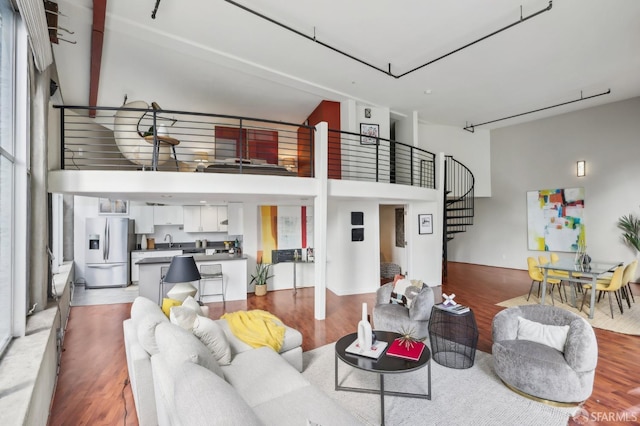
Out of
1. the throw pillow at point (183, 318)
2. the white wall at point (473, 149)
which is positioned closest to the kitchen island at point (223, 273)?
the throw pillow at point (183, 318)

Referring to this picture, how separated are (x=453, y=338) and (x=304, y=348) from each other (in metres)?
1.83

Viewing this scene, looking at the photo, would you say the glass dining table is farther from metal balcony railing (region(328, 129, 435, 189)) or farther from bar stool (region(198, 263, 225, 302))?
bar stool (region(198, 263, 225, 302))

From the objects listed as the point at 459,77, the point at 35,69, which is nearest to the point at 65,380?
the point at 35,69

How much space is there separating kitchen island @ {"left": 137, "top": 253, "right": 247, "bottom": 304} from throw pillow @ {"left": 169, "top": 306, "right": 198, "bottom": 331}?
345cm

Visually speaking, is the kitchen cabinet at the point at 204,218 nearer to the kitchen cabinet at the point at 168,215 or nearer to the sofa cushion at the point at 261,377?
the kitchen cabinet at the point at 168,215

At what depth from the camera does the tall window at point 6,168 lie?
234cm

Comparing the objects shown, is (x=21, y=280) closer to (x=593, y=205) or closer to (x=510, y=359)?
(x=510, y=359)

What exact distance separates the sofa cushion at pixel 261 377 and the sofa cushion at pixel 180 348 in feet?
0.80

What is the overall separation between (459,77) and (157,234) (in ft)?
27.8

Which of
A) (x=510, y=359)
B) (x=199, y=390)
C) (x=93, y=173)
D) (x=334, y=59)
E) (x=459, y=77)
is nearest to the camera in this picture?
(x=199, y=390)

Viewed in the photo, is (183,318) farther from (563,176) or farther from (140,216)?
(563,176)

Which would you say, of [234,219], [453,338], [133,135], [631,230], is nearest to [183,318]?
[453,338]

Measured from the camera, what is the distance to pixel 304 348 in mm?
4012

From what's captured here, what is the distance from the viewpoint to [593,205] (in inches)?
313
